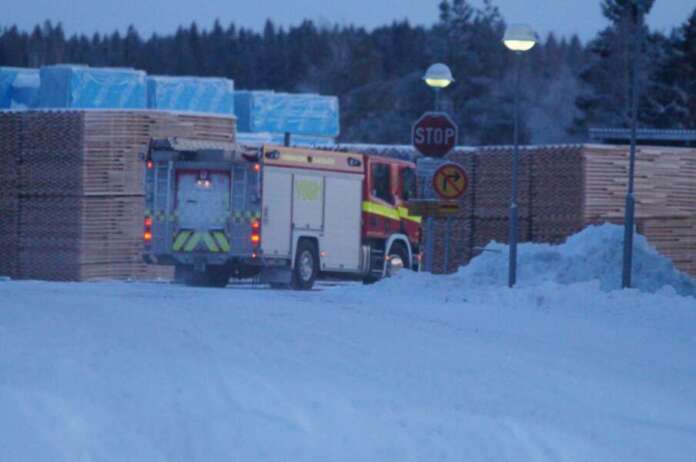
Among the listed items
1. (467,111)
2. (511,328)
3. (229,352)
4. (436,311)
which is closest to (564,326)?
(511,328)

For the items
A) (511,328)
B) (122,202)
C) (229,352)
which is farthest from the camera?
(122,202)

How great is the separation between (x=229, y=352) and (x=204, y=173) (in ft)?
46.9

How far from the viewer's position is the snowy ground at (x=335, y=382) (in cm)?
1037

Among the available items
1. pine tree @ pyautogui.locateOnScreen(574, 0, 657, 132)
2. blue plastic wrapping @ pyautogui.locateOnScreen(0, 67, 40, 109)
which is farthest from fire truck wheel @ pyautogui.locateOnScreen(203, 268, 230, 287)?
pine tree @ pyautogui.locateOnScreen(574, 0, 657, 132)

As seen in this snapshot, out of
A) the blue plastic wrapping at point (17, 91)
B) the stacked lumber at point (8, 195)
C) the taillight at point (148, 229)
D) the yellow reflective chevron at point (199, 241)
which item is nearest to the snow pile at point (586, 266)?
the yellow reflective chevron at point (199, 241)

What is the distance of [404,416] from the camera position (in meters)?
11.1

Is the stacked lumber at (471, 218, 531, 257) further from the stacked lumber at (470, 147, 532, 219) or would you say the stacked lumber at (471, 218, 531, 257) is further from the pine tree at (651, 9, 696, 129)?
the pine tree at (651, 9, 696, 129)

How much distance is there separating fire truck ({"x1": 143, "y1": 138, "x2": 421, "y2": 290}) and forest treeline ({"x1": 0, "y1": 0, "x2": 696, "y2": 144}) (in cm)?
3557

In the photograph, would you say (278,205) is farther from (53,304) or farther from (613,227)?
(53,304)

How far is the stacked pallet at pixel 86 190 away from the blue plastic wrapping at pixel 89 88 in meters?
5.26

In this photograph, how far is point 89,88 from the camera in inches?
1578

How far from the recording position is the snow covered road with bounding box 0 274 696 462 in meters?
10.4

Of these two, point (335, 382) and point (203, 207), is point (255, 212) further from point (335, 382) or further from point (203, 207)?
point (335, 382)

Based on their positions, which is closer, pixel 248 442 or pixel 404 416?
pixel 248 442
